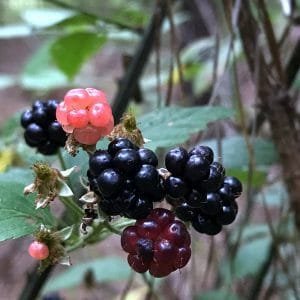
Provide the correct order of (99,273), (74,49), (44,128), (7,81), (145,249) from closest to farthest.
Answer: (145,249) < (44,128) < (74,49) < (99,273) < (7,81)

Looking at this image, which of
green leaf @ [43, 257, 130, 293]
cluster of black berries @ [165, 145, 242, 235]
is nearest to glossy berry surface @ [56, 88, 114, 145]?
cluster of black berries @ [165, 145, 242, 235]

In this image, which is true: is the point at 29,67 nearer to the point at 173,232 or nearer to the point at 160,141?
the point at 160,141

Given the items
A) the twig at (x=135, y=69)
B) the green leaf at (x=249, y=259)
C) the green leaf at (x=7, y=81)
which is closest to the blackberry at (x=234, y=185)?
the twig at (x=135, y=69)

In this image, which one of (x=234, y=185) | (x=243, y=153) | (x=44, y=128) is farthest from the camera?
Answer: (x=243, y=153)

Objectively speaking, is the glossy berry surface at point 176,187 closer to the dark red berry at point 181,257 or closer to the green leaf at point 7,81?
the dark red berry at point 181,257

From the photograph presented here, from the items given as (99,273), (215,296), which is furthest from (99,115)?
(99,273)

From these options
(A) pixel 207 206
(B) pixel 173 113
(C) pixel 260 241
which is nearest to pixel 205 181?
(A) pixel 207 206

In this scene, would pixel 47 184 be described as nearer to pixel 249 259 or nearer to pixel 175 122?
pixel 175 122
